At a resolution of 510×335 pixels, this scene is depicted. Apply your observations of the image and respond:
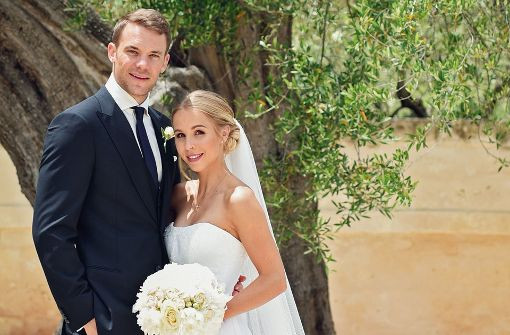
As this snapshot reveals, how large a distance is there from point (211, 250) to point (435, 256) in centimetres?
447

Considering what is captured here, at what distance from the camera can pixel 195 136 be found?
4035mm

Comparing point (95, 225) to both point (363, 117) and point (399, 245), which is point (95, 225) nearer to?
point (363, 117)

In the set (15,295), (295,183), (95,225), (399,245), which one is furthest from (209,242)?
(15,295)

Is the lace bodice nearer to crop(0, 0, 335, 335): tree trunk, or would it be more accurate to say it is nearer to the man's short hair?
the man's short hair

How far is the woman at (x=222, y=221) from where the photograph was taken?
12.9 ft

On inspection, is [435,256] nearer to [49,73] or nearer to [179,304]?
[49,73]

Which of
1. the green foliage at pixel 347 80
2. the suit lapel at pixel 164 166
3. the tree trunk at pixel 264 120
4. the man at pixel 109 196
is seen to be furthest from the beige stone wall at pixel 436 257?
the man at pixel 109 196

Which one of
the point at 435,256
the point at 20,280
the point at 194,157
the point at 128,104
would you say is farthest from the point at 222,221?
the point at 20,280

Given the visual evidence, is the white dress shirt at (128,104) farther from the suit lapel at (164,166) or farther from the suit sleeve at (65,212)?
the suit sleeve at (65,212)

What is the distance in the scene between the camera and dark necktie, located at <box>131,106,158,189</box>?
3.98 metres

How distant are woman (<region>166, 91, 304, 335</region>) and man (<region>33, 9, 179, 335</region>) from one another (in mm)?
125

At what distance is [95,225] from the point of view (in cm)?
386

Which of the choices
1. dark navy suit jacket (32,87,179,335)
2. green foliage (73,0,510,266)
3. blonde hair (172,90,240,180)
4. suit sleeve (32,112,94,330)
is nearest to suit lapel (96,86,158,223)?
dark navy suit jacket (32,87,179,335)

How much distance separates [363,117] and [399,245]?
353 centimetres
